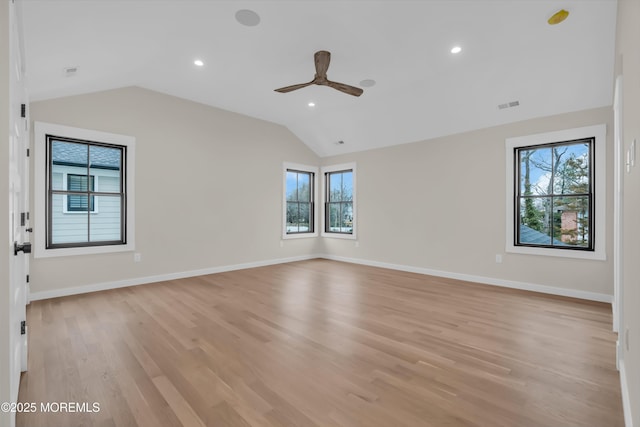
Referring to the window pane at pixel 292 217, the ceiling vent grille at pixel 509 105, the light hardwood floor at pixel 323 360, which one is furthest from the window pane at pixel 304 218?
the ceiling vent grille at pixel 509 105

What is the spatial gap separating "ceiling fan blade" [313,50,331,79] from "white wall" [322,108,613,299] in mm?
2778

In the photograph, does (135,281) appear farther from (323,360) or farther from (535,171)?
(535,171)

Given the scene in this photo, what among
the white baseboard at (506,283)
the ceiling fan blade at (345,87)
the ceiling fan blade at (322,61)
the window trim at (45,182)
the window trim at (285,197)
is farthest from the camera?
the window trim at (285,197)

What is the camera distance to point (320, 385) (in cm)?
201

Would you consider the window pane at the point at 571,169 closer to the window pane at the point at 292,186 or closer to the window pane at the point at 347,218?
the window pane at the point at 347,218

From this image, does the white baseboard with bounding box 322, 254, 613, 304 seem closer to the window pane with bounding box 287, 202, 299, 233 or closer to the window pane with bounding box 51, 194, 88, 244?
the window pane with bounding box 287, 202, 299, 233

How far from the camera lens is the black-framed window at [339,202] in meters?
7.12

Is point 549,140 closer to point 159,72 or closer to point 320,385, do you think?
point 320,385

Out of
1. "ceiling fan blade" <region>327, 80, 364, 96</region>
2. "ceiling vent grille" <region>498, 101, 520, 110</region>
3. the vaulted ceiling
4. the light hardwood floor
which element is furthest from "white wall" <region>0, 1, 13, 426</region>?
"ceiling vent grille" <region>498, 101, 520, 110</region>

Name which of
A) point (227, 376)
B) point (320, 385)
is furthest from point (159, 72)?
point (320, 385)

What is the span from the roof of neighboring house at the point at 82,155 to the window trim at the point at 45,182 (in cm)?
16

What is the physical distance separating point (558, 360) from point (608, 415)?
0.68m

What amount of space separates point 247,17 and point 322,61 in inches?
37.5

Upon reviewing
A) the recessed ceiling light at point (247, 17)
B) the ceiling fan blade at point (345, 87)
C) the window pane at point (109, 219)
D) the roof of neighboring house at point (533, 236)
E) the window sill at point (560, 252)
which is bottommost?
the window sill at point (560, 252)
